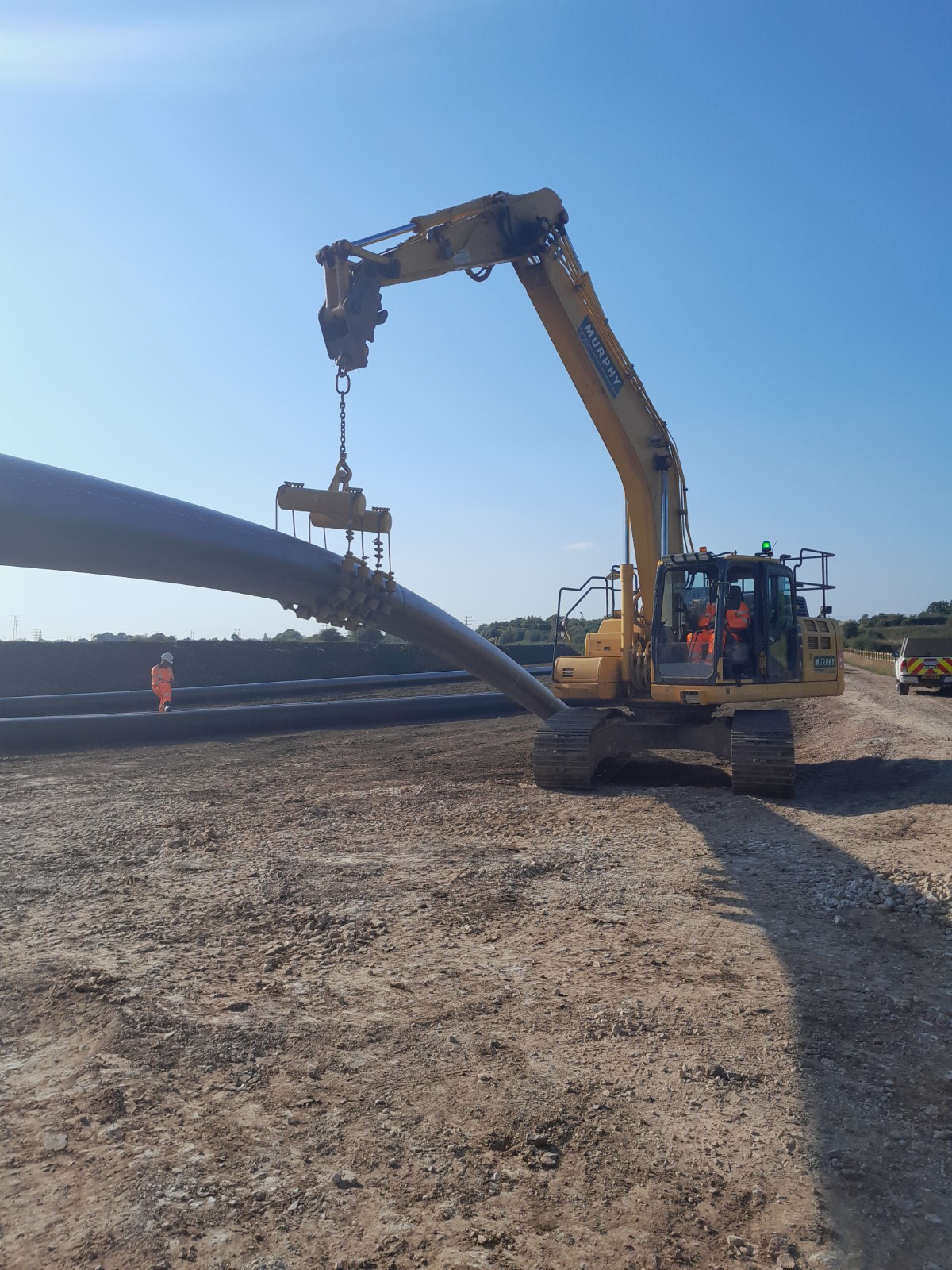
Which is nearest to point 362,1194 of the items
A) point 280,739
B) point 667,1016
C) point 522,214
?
point 667,1016

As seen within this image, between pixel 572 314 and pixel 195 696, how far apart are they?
1253 cm

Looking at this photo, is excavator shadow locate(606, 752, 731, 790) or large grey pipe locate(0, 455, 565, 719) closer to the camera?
large grey pipe locate(0, 455, 565, 719)

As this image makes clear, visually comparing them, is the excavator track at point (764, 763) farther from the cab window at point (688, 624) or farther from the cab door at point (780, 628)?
the cab door at point (780, 628)

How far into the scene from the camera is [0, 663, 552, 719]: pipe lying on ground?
18.1 meters

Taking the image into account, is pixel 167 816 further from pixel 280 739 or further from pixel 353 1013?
pixel 280 739

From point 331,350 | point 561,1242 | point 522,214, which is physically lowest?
point 561,1242

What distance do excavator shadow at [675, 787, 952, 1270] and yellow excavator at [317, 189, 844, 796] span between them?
3.08 metres

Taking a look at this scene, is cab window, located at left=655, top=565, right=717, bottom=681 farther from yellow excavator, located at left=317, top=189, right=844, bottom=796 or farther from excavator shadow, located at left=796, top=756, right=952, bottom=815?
excavator shadow, located at left=796, top=756, right=952, bottom=815

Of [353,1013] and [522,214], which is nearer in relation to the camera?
[353,1013]

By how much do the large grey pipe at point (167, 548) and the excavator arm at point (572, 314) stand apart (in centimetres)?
422

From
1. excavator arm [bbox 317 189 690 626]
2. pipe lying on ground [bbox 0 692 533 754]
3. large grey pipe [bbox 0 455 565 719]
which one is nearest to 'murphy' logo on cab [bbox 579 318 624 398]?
excavator arm [bbox 317 189 690 626]

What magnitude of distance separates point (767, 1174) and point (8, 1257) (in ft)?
→ 7.77

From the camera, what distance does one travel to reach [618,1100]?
11.6ft

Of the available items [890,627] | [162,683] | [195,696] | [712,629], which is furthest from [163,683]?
[890,627]
